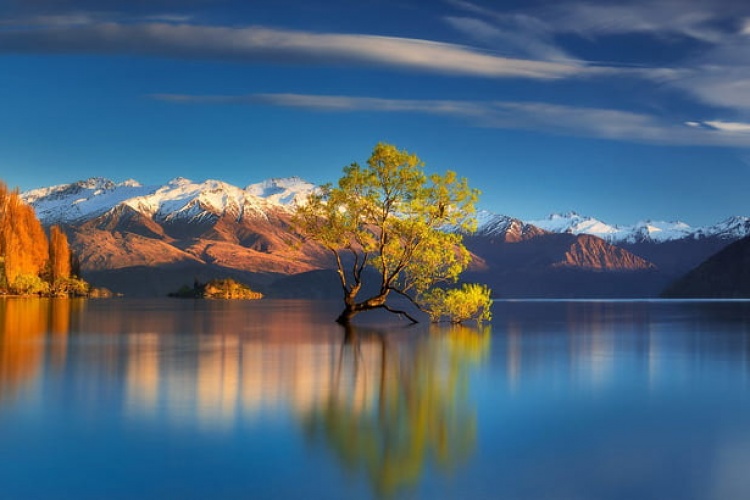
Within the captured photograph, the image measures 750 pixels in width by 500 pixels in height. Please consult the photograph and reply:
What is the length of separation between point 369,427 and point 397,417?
130cm

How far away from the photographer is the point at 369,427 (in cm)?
1582

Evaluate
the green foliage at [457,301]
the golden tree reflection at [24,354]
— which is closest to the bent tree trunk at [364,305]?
the green foliage at [457,301]

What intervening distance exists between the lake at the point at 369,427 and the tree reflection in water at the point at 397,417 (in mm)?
55

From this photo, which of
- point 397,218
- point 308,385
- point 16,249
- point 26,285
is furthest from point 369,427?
point 16,249

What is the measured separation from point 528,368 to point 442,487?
1784 centimetres

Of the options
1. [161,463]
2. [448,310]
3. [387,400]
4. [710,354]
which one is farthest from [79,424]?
[448,310]

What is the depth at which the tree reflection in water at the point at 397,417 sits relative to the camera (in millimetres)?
12930

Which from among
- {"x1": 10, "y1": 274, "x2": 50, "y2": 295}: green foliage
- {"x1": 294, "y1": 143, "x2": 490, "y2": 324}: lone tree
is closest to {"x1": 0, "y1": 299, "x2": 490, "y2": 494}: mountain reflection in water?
{"x1": 294, "y1": 143, "x2": 490, "y2": 324}: lone tree

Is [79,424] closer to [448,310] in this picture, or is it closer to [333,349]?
[333,349]

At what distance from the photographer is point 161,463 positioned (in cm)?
1286

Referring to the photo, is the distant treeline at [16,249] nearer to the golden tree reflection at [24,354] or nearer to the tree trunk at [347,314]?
the tree trunk at [347,314]

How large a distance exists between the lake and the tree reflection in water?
0.05m

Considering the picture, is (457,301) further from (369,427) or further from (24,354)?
(369,427)

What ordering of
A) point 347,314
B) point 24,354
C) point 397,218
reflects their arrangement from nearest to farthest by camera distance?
1. point 24,354
2. point 397,218
3. point 347,314
